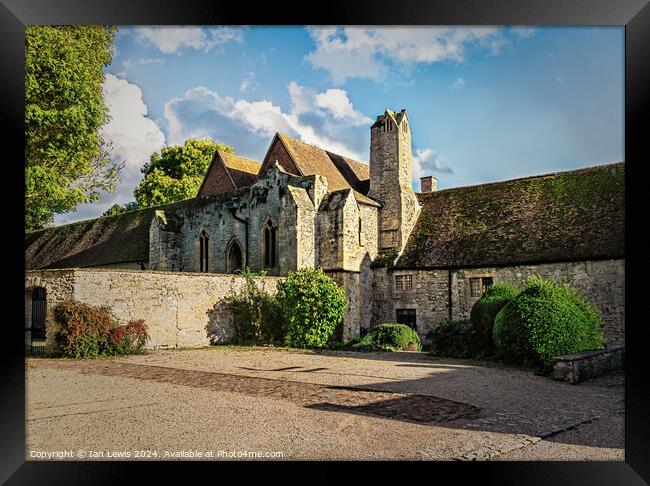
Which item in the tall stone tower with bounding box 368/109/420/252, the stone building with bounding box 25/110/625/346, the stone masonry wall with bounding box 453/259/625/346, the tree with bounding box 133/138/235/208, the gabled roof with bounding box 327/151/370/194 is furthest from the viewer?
the tree with bounding box 133/138/235/208

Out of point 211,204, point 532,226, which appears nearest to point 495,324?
point 532,226

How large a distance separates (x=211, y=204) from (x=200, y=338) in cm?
903

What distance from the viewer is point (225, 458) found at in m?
6.28

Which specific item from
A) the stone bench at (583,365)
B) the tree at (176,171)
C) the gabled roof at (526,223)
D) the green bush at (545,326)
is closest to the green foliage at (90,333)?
the green bush at (545,326)

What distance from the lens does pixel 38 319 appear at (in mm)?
18125

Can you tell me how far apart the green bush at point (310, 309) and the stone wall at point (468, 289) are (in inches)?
143

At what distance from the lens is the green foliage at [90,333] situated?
15.4 meters

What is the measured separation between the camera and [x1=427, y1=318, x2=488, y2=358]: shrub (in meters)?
16.5

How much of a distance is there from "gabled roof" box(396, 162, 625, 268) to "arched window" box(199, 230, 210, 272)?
975 centimetres

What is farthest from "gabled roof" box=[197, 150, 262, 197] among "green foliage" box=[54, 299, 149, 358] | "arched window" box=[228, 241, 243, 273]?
"green foliage" box=[54, 299, 149, 358]

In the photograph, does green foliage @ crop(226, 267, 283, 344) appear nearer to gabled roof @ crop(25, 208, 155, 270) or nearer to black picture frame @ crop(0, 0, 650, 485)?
gabled roof @ crop(25, 208, 155, 270)

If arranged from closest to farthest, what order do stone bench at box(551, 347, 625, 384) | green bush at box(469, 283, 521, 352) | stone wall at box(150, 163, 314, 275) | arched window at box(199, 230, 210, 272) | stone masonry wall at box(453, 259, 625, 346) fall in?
stone bench at box(551, 347, 625, 384), green bush at box(469, 283, 521, 352), stone masonry wall at box(453, 259, 625, 346), stone wall at box(150, 163, 314, 275), arched window at box(199, 230, 210, 272)
